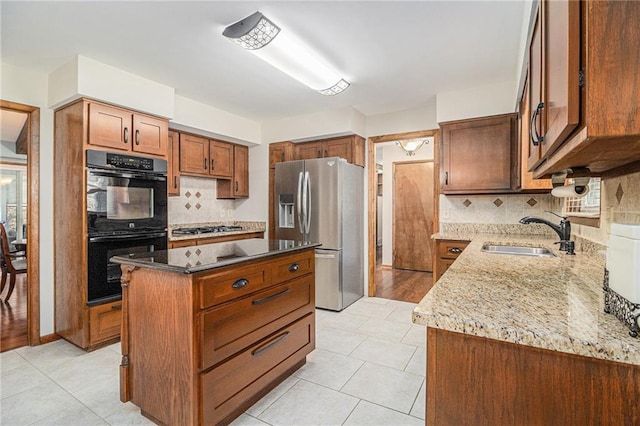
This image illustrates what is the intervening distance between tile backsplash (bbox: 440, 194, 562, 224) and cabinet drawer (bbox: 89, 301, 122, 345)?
3.51 metres

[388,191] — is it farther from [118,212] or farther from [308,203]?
[118,212]

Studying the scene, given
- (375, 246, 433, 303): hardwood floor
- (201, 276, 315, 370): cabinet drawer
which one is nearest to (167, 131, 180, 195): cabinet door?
(201, 276, 315, 370): cabinet drawer

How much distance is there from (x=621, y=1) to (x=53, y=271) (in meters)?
4.00

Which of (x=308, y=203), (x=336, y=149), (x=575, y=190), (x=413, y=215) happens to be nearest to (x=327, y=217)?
(x=308, y=203)

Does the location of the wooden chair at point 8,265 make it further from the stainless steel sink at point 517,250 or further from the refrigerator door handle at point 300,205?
the stainless steel sink at point 517,250

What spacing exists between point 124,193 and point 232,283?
1.88 meters

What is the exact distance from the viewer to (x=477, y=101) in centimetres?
324

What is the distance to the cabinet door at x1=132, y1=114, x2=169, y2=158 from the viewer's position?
9.66 feet

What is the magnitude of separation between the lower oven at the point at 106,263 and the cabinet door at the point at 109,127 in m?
0.83

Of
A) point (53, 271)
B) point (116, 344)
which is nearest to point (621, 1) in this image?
point (116, 344)

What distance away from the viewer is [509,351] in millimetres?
810

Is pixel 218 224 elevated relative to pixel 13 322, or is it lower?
elevated

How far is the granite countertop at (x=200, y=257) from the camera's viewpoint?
149 cm

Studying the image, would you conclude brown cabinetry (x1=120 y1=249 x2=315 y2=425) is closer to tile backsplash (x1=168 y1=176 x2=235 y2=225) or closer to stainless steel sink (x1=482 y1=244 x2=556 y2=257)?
stainless steel sink (x1=482 y1=244 x2=556 y2=257)
